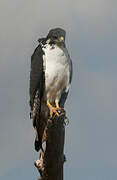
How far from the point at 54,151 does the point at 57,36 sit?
3553 mm

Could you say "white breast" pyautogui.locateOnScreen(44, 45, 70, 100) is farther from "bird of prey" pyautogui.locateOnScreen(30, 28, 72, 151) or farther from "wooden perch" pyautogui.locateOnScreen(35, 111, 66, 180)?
"wooden perch" pyautogui.locateOnScreen(35, 111, 66, 180)

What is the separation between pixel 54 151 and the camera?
293 inches

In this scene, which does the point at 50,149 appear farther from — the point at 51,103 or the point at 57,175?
the point at 51,103

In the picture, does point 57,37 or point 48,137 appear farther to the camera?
point 57,37

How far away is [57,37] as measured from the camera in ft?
34.2

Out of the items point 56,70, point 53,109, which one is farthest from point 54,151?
point 56,70

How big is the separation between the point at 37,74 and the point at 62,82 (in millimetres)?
528

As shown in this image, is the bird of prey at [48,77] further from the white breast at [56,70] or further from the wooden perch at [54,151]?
the wooden perch at [54,151]

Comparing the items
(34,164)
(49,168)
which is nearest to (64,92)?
(34,164)

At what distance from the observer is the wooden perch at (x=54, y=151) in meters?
7.42

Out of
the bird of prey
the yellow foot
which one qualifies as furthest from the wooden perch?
the bird of prey

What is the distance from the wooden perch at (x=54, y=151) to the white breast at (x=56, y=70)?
8.31 feet

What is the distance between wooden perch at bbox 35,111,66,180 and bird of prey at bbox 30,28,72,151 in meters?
2.46

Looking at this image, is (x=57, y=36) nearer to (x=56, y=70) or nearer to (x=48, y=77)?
(x=56, y=70)
